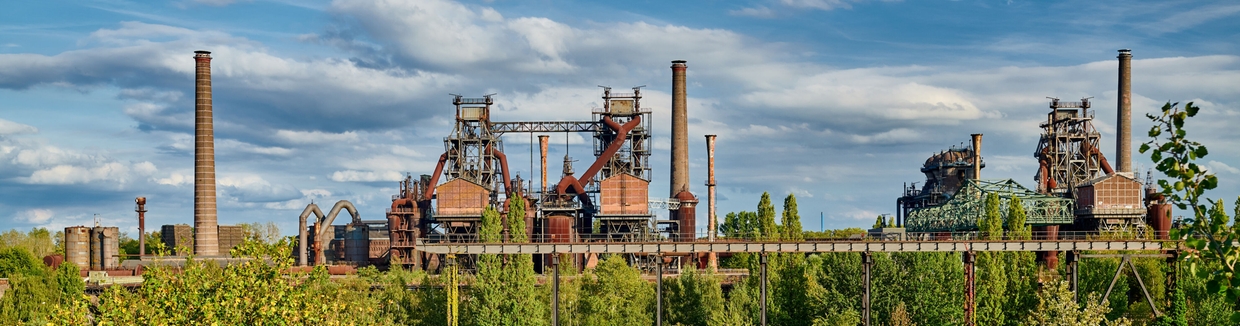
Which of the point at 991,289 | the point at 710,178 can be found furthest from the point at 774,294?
the point at 710,178

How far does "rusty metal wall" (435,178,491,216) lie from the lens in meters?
95.3

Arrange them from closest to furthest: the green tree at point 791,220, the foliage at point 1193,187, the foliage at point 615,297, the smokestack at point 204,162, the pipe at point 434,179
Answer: the foliage at point 1193,187, the foliage at point 615,297, the green tree at point 791,220, the smokestack at point 204,162, the pipe at point 434,179

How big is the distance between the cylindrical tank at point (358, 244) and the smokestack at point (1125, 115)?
2845 inches

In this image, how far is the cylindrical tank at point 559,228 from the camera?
94750 mm

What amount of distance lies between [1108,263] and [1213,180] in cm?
6829

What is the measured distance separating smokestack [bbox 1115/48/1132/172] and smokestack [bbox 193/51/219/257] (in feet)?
272

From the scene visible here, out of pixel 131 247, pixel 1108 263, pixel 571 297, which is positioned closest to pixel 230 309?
pixel 571 297

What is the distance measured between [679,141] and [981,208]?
88.6 feet

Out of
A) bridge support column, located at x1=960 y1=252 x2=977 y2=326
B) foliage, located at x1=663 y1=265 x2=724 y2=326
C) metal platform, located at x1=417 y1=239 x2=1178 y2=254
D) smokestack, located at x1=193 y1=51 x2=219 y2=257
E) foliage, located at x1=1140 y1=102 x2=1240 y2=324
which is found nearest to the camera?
foliage, located at x1=1140 y1=102 x2=1240 y2=324

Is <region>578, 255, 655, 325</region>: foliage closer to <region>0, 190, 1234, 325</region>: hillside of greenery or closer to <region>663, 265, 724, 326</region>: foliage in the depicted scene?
<region>0, 190, 1234, 325</region>: hillside of greenery

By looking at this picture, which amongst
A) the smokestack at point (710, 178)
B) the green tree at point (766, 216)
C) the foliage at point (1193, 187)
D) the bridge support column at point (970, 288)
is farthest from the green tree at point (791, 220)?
the foliage at point (1193, 187)

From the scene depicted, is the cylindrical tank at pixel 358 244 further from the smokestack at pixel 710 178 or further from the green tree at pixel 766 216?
the green tree at pixel 766 216

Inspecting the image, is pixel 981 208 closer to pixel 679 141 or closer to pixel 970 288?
pixel 679 141

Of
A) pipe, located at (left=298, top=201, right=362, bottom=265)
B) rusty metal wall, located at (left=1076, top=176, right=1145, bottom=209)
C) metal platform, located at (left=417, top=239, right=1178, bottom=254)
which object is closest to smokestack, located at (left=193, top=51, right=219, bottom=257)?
pipe, located at (left=298, top=201, right=362, bottom=265)
